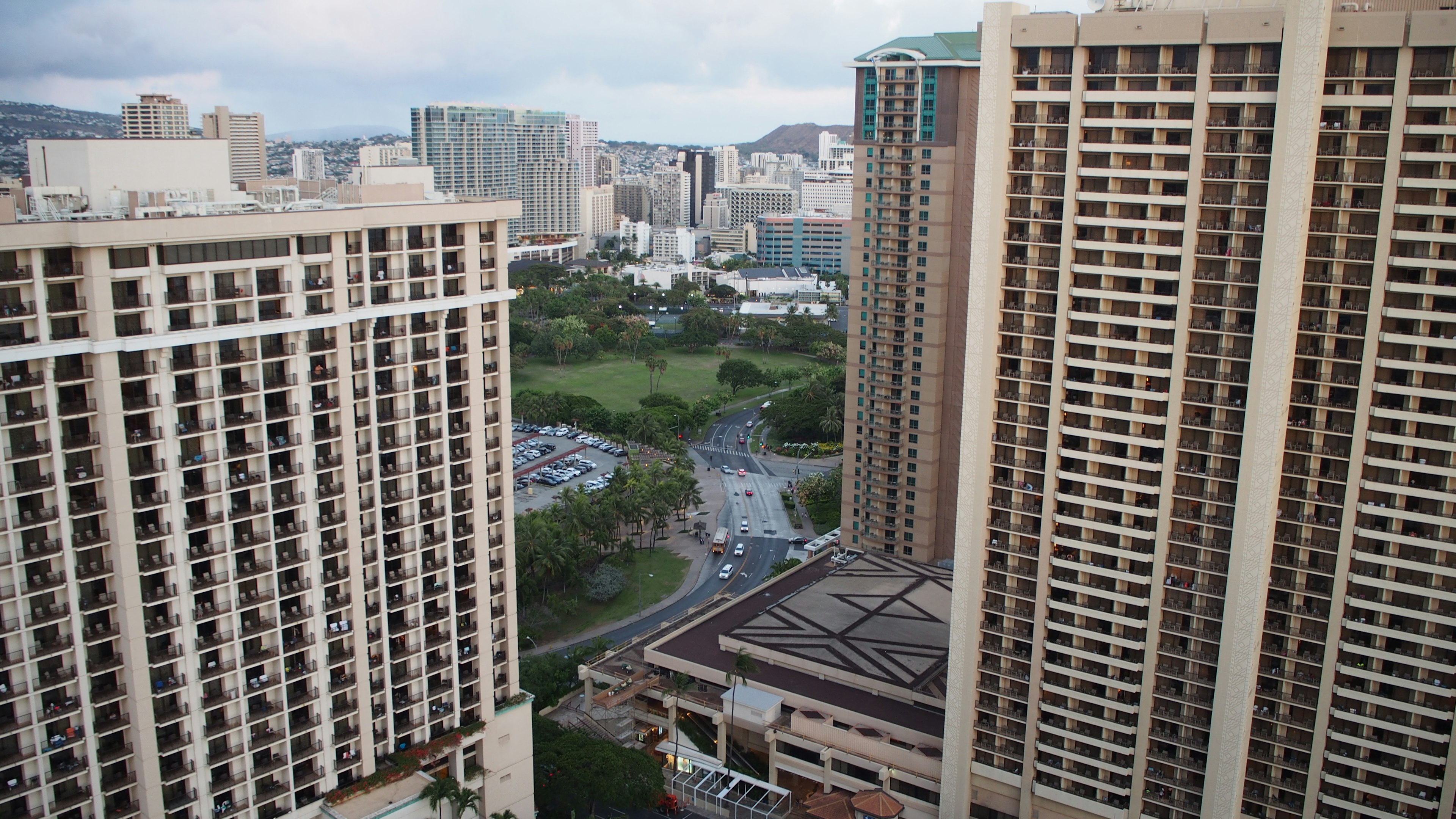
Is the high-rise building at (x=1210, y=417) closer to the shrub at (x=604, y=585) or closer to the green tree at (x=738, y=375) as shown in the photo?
the shrub at (x=604, y=585)

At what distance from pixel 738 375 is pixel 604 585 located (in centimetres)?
7360

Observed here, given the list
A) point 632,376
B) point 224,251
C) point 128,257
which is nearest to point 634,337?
point 632,376

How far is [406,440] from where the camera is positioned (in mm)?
48938

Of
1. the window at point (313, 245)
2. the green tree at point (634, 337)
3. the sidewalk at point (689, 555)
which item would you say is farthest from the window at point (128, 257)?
the green tree at point (634, 337)

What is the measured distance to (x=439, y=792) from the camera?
49969mm

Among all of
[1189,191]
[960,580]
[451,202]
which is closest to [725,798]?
[960,580]

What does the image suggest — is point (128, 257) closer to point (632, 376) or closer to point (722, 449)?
point (722, 449)

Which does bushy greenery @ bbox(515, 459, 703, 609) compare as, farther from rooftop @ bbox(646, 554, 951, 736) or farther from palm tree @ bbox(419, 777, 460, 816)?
palm tree @ bbox(419, 777, 460, 816)

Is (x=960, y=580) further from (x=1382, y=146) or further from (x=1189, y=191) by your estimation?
(x=1382, y=146)

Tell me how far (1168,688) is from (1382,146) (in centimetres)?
2273

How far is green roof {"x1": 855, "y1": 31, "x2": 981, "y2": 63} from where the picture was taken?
87250 mm

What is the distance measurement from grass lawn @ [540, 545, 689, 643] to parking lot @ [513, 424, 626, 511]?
13.4m

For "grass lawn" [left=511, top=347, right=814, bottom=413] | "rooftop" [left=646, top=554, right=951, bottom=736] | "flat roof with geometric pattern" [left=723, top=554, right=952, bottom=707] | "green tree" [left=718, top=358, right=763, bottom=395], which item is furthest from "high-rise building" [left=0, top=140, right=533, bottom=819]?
"green tree" [left=718, top=358, right=763, bottom=395]

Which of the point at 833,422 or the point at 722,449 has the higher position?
the point at 833,422
